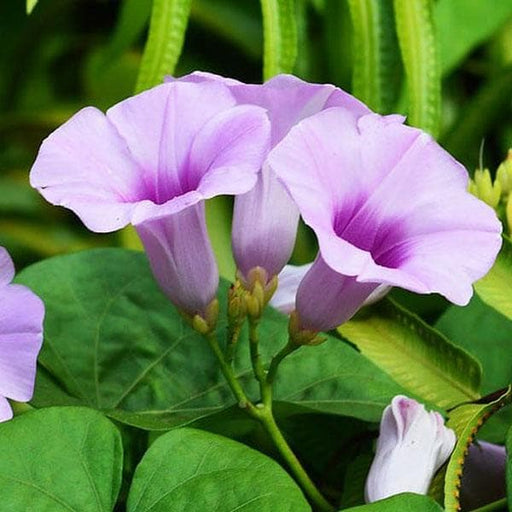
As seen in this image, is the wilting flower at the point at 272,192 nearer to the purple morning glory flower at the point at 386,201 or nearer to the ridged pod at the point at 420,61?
the purple morning glory flower at the point at 386,201

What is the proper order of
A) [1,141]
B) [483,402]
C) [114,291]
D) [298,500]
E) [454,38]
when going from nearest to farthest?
[298,500] < [483,402] < [114,291] < [454,38] < [1,141]

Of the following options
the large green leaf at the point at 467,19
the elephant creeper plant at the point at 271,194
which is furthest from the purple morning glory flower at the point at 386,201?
the large green leaf at the point at 467,19

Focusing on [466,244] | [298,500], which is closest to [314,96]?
[466,244]

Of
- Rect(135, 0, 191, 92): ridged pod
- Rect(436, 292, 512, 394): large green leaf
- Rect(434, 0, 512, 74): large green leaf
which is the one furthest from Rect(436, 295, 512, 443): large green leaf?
Rect(434, 0, 512, 74): large green leaf

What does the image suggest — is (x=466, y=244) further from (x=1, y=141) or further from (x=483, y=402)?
(x=1, y=141)

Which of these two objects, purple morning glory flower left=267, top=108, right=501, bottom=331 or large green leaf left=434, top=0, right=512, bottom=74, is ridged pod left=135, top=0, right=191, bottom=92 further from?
large green leaf left=434, top=0, right=512, bottom=74
